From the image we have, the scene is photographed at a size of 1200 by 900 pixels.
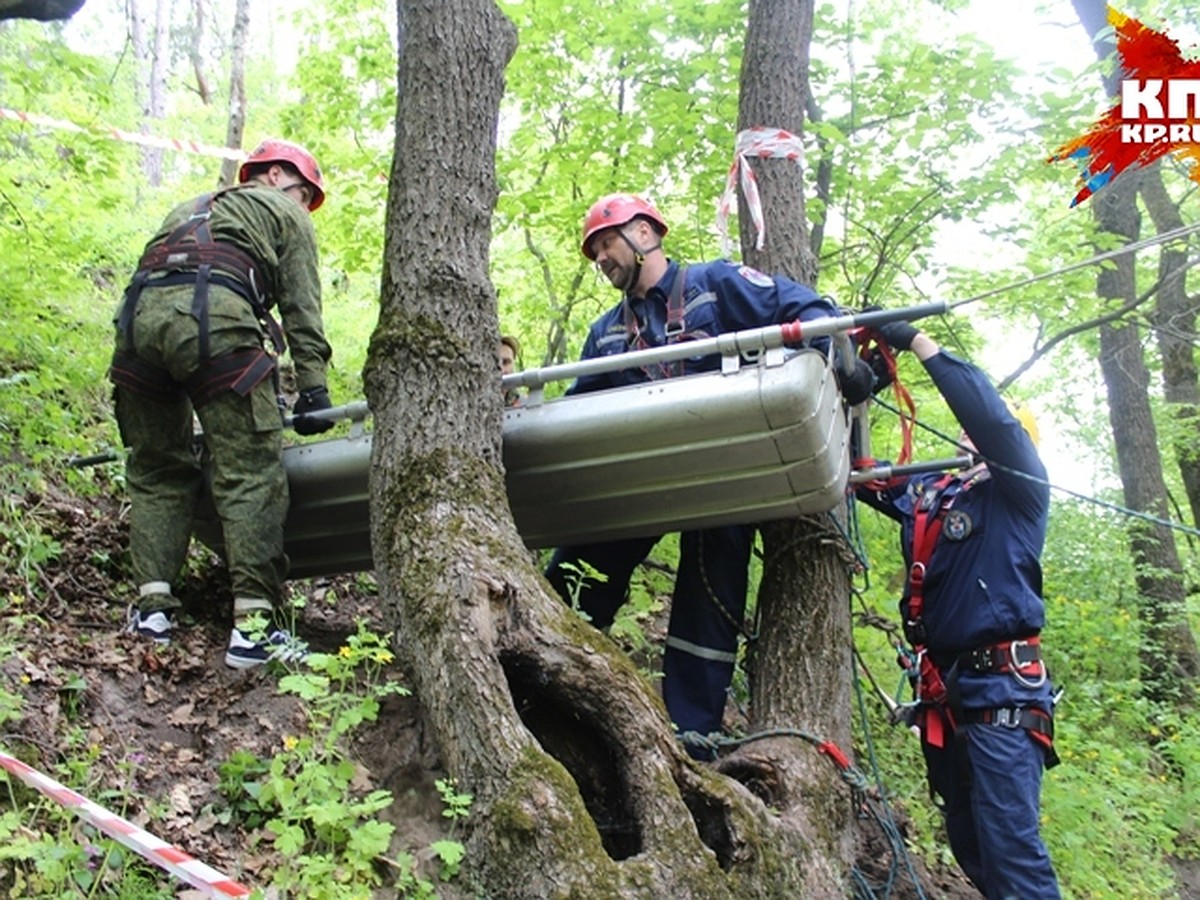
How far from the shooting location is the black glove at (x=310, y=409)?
4199 mm

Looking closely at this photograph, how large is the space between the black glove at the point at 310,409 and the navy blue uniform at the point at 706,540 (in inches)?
42.8

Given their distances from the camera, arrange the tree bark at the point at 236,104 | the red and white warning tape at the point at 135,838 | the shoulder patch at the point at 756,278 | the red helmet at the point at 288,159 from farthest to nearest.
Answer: the tree bark at the point at 236,104 < the red helmet at the point at 288,159 < the shoulder patch at the point at 756,278 < the red and white warning tape at the point at 135,838

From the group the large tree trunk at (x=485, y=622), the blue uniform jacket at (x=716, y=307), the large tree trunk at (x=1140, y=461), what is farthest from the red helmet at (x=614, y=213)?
the large tree trunk at (x=1140, y=461)

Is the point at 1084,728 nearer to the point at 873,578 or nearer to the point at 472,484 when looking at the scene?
the point at 873,578

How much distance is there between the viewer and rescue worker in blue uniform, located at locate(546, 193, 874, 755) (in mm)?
4418

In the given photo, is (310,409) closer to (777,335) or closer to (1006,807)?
(777,335)

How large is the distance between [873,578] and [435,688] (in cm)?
422

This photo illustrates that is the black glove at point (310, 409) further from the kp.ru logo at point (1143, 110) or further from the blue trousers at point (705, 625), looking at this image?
the kp.ru logo at point (1143, 110)

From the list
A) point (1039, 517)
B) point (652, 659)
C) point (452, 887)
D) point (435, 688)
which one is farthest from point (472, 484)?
point (652, 659)

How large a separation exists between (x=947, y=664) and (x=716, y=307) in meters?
1.82

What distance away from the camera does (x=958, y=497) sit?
4328 millimetres

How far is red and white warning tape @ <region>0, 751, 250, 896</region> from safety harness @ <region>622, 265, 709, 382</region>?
8.51ft

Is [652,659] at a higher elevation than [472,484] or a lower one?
lower

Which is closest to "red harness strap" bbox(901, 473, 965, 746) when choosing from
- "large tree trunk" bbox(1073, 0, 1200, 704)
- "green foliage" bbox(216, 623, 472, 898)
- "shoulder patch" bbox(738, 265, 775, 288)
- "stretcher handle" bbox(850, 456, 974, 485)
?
"stretcher handle" bbox(850, 456, 974, 485)
